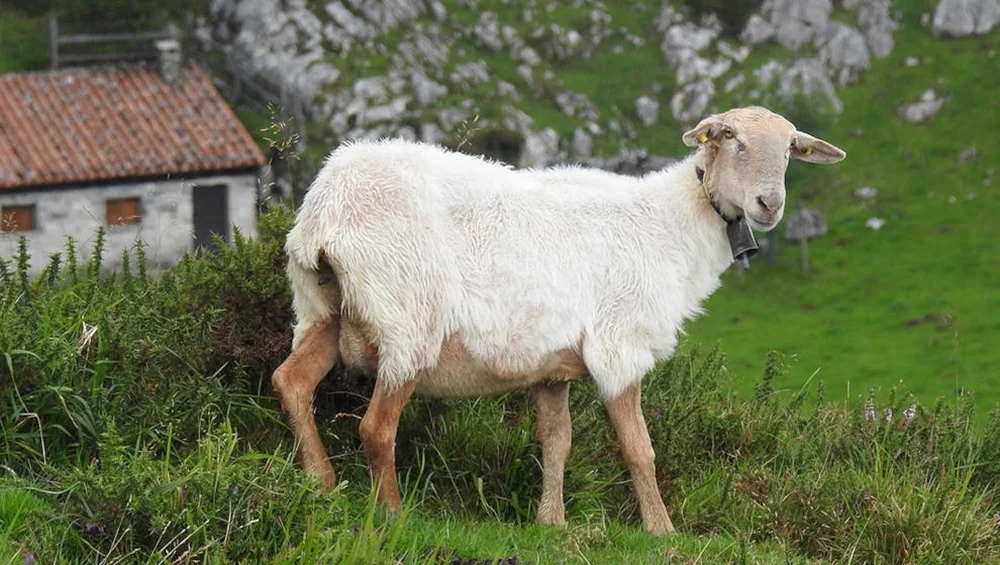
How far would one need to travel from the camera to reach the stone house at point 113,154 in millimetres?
42000

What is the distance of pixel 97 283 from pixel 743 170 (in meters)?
3.89

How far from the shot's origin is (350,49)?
60062mm

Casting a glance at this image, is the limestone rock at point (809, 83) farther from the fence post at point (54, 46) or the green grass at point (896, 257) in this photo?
the fence post at point (54, 46)

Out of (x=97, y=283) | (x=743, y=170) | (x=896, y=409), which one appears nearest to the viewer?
(x=743, y=170)

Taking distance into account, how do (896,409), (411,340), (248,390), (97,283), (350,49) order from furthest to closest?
(350,49) < (896,409) < (97,283) < (248,390) < (411,340)

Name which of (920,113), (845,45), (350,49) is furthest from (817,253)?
(350,49)

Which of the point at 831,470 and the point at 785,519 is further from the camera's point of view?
the point at 831,470

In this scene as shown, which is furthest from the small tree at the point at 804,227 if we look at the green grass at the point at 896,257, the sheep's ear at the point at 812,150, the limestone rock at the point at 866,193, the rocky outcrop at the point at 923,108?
the sheep's ear at the point at 812,150

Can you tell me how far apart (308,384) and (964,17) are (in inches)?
2249

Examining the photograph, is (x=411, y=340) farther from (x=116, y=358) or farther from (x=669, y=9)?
(x=669, y=9)

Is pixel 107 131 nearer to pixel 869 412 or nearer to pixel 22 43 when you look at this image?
pixel 22 43

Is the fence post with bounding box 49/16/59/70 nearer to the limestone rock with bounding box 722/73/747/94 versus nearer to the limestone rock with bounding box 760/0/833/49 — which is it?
the limestone rock with bounding box 722/73/747/94

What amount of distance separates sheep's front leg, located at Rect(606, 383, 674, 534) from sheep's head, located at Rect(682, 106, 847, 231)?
110 centimetres

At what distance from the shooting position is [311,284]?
23.5ft
